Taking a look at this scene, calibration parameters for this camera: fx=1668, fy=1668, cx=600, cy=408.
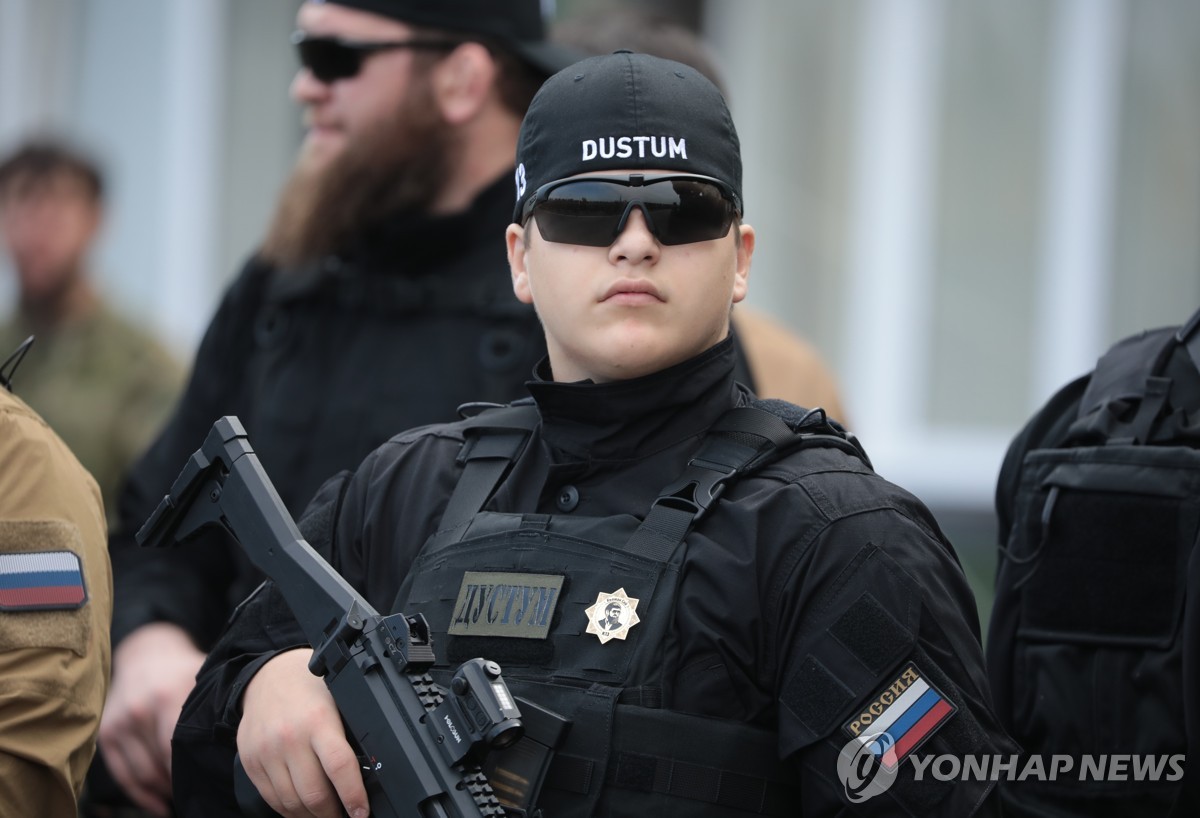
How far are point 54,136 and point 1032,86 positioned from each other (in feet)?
12.9

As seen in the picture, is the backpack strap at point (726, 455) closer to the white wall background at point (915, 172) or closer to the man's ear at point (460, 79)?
the man's ear at point (460, 79)

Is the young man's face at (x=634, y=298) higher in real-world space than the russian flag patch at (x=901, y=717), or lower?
higher

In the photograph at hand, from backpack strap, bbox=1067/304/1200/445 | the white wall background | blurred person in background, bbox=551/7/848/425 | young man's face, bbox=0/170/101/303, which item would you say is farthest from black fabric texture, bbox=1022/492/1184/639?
the white wall background

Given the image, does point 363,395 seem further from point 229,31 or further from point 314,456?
point 229,31

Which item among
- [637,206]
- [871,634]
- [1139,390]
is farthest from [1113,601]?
[637,206]

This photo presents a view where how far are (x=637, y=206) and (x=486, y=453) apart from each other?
44 cm

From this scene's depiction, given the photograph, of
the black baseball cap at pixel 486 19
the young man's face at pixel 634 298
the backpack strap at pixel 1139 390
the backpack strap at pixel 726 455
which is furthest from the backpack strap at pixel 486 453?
the black baseball cap at pixel 486 19

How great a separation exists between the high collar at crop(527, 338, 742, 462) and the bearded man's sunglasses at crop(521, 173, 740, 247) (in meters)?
0.18

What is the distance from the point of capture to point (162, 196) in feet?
26.1

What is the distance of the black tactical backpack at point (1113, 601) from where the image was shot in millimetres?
2455

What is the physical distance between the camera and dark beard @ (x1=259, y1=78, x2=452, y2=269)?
360cm

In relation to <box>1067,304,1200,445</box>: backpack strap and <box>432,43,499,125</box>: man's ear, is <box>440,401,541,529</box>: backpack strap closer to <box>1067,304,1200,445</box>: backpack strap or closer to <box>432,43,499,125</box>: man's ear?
<box>1067,304,1200,445</box>: backpack strap

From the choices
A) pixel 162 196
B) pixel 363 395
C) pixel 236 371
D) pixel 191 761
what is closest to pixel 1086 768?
pixel 191 761

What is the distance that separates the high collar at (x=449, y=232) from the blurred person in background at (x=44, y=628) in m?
1.16
